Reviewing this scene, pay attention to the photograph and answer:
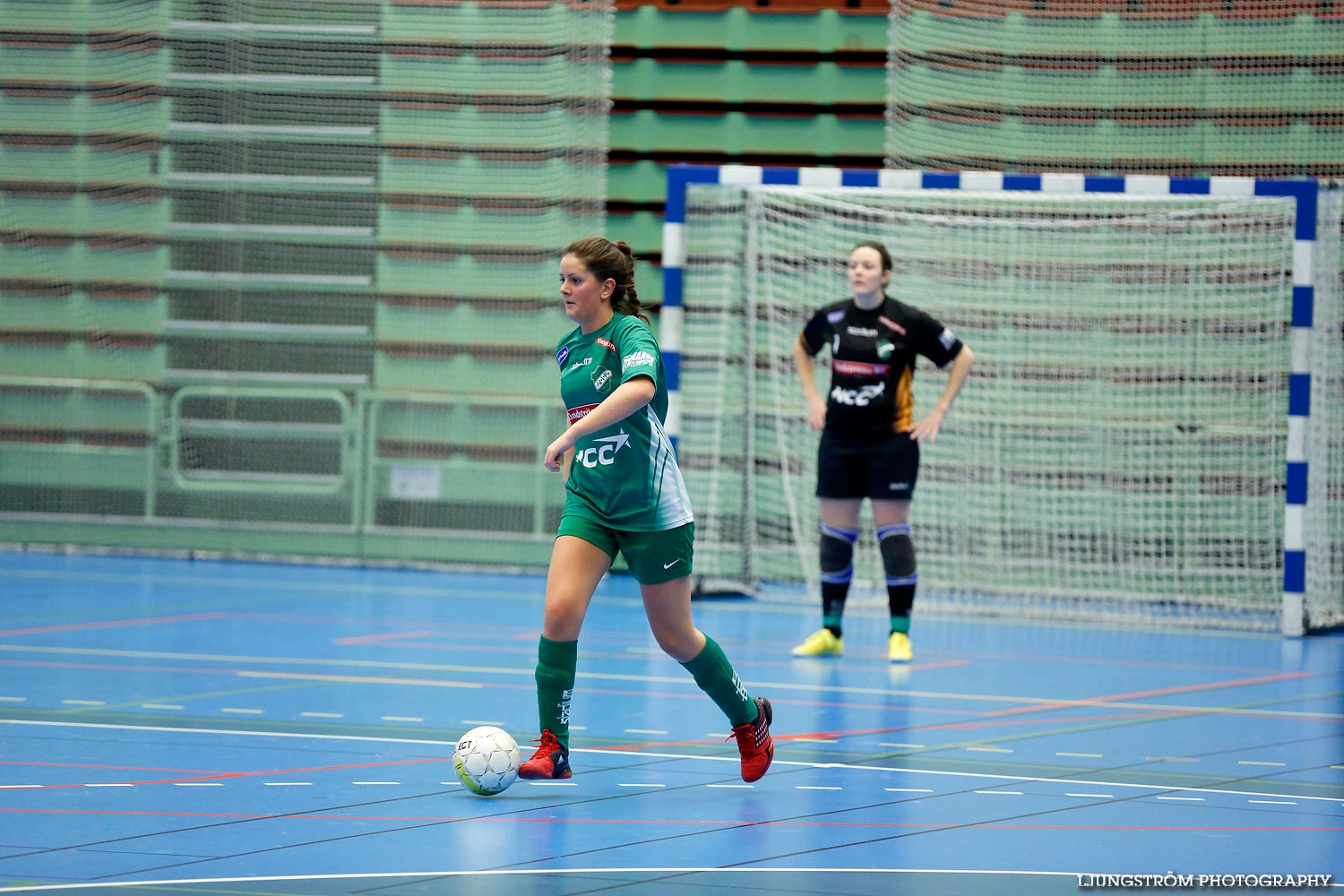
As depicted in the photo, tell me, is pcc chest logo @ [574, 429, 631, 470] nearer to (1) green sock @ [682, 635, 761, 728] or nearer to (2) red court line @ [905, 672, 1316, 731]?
(1) green sock @ [682, 635, 761, 728]

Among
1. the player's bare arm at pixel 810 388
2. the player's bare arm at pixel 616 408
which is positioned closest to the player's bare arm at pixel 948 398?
the player's bare arm at pixel 810 388

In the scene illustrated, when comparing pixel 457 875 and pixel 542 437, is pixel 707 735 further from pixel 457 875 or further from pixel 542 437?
pixel 542 437

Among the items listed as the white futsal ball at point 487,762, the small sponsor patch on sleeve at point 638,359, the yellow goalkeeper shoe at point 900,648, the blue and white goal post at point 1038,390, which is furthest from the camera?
the blue and white goal post at point 1038,390

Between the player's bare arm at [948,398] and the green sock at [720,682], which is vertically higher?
the player's bare arm at [948,398]

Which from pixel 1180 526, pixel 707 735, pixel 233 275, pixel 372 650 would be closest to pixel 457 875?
pixel 707 735

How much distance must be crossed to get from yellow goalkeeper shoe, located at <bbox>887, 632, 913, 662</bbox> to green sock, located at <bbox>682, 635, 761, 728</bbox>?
355cm

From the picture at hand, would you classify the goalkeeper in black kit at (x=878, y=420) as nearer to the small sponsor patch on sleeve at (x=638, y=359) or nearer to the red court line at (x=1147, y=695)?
the red court line at (x=1147, y=695)

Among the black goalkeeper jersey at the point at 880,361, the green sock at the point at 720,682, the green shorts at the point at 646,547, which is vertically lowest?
the green sock at the point at 720,682

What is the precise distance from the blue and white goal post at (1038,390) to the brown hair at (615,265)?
19.0ft

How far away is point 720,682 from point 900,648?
3639 millimetres

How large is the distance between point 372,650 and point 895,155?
5578mm

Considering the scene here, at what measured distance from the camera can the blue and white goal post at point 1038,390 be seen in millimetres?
11773

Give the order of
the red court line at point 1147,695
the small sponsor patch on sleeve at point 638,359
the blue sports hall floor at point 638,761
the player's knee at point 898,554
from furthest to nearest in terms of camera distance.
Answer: the player's knee at point 898,554 → the red court line at point 1147,695 → the small sponsor patch on sleeve at point 638,359 → the blue sports hall floor at point 638,761

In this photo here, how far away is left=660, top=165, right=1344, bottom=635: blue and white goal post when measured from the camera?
38.6 ft
